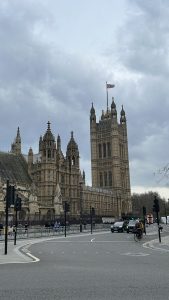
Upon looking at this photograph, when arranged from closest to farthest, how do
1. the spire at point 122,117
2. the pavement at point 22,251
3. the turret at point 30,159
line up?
1. the pavement at point 22,251
2. the turret at point 30,159
3. the spire at point 122,117

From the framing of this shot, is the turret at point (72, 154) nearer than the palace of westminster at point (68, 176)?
No

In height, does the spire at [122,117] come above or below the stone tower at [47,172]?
above

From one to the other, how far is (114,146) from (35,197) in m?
66.7

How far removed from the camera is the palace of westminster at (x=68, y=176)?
267 feet

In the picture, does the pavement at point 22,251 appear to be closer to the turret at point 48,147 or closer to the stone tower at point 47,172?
the stone tower at point 47,172

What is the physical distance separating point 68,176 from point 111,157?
48289 mm

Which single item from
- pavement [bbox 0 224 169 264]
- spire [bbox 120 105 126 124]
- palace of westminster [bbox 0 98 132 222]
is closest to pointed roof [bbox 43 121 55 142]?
palace of westminster [bbox 0 98 132 222]

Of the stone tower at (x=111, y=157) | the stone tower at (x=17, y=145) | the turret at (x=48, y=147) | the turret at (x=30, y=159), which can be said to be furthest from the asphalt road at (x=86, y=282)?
the stone tower at (x=111, y=157)

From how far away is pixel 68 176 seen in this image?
95.8 metres

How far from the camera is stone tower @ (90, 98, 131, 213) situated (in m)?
140

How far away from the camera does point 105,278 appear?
1066 centimetres

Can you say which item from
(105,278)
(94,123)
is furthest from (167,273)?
(94,123)

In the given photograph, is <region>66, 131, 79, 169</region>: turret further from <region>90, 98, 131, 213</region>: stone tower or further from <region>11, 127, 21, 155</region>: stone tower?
<region>90, 98, 131, 213</region>: stone tower

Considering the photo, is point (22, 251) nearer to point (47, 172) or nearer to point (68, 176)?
point (47, 172)
